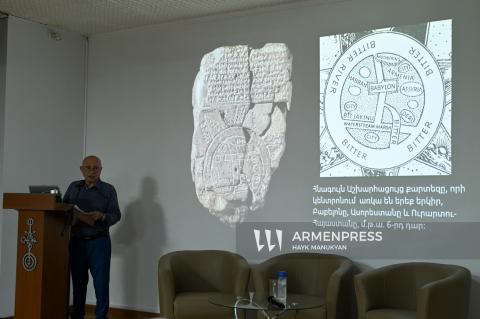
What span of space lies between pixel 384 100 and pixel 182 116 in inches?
82.7

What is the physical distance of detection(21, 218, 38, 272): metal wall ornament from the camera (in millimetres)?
5160

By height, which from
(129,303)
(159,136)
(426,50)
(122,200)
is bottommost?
(129,303)

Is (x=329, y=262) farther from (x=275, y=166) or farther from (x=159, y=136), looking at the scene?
(x=159, y=136)

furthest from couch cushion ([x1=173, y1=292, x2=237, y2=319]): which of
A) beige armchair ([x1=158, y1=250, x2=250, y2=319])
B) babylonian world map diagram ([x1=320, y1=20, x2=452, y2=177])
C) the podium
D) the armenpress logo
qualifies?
babylonian world map diagram ([x1=320, y1=20, x2=452, y2=177])

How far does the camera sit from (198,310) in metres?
4.94

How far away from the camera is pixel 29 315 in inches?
201

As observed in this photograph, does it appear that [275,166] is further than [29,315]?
Yes

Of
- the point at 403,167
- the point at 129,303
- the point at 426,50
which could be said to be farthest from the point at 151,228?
the point at 426,50

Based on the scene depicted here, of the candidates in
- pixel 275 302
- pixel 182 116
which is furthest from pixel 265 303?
pixel 182 116

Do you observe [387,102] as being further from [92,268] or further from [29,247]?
[29,247]

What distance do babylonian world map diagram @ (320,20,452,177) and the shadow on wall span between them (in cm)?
189

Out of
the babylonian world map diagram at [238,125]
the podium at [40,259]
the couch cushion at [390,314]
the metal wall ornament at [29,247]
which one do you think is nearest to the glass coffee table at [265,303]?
the couch cushion at [390,314]

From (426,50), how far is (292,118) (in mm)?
1321

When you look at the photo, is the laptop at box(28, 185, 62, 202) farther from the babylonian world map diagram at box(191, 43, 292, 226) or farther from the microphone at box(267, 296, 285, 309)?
the microphone at box(267, 296, 285, 309)
